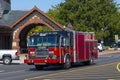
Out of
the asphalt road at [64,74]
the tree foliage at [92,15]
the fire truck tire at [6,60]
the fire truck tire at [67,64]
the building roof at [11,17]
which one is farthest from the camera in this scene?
the tree foliage at [92,15]

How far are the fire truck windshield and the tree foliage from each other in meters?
55.2

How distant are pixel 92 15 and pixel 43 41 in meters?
56.1

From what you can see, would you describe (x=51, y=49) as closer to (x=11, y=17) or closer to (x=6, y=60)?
(x=6, y=60)

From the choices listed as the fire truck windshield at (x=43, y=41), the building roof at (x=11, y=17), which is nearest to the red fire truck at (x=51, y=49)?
the fire truck windshield at (x=43, y=41)

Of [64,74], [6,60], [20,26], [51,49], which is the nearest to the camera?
[64,74]

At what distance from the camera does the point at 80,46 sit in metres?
34.8

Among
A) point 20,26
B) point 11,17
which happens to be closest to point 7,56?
point 20,26

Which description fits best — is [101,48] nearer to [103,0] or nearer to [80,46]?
[103,0]

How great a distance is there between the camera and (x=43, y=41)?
3108cm

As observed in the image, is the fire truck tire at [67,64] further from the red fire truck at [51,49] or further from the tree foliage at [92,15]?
the tree foliage at [92,15]

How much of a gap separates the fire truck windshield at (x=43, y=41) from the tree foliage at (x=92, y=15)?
55.2 metres

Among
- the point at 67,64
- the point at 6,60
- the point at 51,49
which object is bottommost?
the point at 67,64

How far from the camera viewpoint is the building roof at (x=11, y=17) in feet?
223

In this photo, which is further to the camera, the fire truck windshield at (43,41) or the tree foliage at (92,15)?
the tree foliage at (92,15)
